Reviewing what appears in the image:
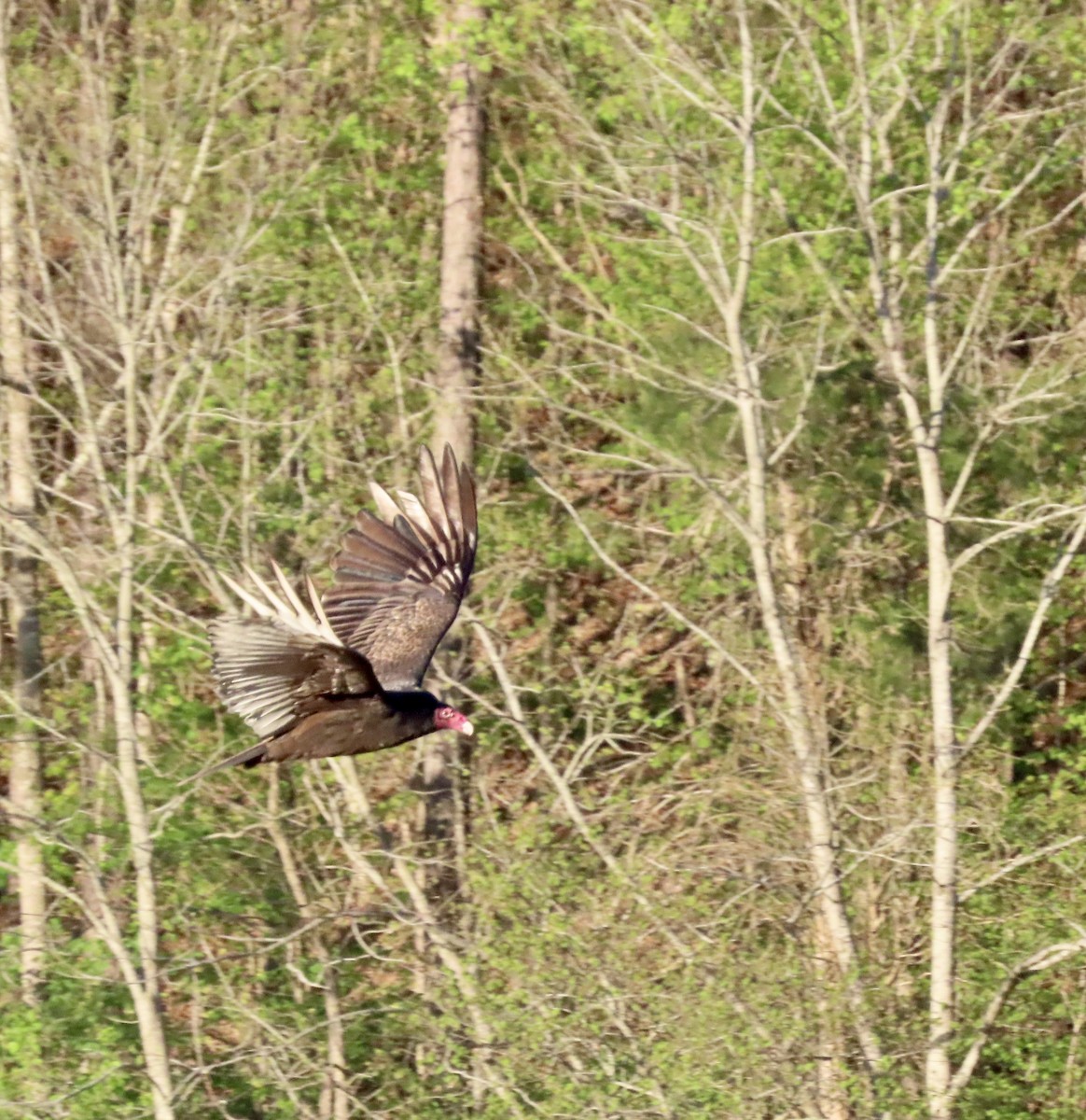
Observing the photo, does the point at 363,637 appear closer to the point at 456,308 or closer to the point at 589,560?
the point at 589,560

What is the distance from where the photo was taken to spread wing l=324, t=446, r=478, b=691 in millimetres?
7902

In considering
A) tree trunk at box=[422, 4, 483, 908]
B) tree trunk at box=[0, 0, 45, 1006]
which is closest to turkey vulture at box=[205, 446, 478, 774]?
tree trunk at box=[0, 0, 45, 1006]

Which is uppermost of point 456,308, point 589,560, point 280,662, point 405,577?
point 456,308

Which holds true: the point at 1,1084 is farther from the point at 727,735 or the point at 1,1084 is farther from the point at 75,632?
the point at 727,735

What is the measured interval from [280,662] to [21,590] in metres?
6.15

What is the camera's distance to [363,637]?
810cm

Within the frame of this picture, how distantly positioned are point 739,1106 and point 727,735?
10.8 feet

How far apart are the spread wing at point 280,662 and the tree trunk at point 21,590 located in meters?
4.13

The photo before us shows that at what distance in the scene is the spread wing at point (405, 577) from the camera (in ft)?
25.9

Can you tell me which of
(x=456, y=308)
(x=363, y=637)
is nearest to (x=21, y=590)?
(x=456, y=308)

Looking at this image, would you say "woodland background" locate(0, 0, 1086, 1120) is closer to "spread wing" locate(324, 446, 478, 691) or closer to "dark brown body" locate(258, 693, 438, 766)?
"spread wing" locate(324, 446, 478, 691)

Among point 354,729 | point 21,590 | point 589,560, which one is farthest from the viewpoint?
point 589,560

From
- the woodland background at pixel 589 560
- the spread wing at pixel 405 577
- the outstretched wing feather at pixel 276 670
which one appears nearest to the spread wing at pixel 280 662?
the outstretched wing feather at pixel 276 670

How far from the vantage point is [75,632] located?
1405cm
